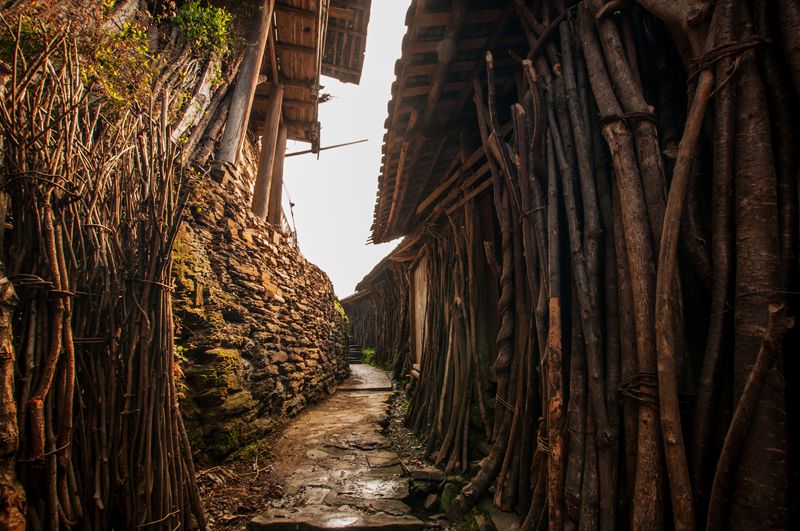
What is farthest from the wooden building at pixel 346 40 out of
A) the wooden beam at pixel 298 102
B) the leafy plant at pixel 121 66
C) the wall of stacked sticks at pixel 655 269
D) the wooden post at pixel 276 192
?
the wall of stacked sticks at pixel 655 269

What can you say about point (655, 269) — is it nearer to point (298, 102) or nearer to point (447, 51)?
point (447, 51)

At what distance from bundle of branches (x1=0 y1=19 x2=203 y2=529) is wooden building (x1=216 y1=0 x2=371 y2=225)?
2.91 m

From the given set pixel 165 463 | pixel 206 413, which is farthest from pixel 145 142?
pixel 206 413

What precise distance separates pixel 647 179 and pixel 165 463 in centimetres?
294

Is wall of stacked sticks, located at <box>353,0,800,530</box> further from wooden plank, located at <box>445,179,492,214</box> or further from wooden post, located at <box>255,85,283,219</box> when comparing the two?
wooden post, located at <box>255,85,283,219</box>

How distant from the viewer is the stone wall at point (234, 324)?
331 centimetres

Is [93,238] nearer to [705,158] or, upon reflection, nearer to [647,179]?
[647,179]

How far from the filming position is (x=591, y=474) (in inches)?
62.2

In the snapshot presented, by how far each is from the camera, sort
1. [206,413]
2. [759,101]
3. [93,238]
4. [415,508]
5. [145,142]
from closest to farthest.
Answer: [759,101]
[93,238]
[145,142]
[415,508]
[206,413]

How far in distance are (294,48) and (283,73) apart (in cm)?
76

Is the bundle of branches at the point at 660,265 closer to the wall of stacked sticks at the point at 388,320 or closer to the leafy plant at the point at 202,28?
the leafy plant at the point at 202,28

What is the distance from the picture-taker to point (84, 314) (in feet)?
5.66

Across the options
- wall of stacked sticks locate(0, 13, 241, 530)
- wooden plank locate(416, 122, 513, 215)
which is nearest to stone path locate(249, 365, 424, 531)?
wall of stacked sticks locate(0, 13, 241, 530)

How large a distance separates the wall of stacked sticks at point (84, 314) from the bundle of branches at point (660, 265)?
2.21 m
